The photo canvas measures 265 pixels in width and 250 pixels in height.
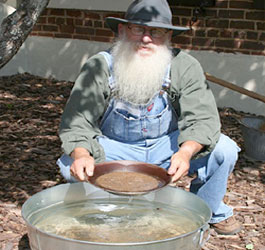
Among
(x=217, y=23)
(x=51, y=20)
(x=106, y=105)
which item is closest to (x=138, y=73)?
(x=106, y=105)

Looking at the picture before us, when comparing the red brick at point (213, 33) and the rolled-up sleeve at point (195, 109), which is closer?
the rolled-up sleeve at point (195, 109)

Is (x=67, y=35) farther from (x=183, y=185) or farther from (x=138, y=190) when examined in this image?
(x=138, y=190)

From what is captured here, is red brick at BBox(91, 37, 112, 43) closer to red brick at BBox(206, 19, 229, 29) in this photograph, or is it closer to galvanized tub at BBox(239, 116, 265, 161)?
red brick at BBox(206, 19, 229, 29)

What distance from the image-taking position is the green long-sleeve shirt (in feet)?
10.6

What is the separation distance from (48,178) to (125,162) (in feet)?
5.37

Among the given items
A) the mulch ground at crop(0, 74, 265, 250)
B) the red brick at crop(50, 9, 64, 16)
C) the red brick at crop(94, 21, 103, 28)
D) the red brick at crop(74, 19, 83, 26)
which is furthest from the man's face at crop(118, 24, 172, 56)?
the red brick at crop(50, 9, 64, 16)

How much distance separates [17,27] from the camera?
3.95 meters

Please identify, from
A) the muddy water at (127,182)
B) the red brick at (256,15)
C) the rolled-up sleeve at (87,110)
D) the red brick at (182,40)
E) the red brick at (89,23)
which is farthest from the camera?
the red brick at (89,23)

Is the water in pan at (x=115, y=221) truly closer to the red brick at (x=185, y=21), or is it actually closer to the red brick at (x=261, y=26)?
the red brick at (x=261, y=26)

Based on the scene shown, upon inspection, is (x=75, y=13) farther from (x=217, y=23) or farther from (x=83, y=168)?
(x=83, y=168)

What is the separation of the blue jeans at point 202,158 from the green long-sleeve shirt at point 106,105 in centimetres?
11

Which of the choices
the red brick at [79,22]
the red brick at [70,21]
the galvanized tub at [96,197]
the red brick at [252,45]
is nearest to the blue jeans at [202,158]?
the galvanized tub at [96,197]

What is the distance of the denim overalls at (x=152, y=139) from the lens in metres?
3.49

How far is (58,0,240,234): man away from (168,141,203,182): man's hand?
0.52 ft
